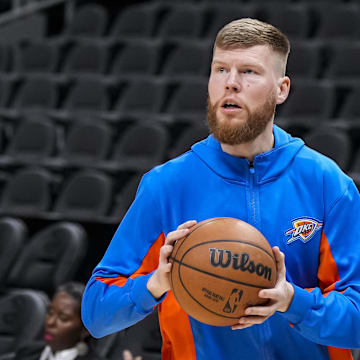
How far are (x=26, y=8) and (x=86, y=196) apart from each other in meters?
5.24

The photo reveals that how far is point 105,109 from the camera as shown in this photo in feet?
24.7

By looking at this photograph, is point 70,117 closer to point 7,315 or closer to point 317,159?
point 7,315

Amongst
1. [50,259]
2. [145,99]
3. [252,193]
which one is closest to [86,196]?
[50,259]

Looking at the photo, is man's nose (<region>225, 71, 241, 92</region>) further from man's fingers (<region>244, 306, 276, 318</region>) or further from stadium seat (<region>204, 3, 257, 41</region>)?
stadium seat (<region>204, 3, 257, 41</region>)

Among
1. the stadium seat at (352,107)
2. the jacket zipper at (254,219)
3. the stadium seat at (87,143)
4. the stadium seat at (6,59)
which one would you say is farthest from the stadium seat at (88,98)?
the jacket zipper at (254,219)

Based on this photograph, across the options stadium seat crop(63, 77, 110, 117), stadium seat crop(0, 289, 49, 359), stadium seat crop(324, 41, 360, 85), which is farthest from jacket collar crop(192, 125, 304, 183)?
stadium seat crop(63, 77, 110, 117)

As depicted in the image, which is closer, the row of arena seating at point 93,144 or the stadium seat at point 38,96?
the row of arena seating at point 93,144

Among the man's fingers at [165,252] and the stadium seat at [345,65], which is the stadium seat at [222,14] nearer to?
the stadium seat at [345,65]

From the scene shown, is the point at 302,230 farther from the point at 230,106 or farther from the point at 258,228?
the point at 230,106

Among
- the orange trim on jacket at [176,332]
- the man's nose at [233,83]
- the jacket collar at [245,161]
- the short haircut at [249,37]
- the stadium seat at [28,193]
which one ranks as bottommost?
the stadium seat at [28,193]

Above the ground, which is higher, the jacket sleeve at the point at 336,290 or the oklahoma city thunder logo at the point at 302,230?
the oklahoma city thunder logo at the point at 302,230

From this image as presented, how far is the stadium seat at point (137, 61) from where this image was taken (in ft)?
26.3

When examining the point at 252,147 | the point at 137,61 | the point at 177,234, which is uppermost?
the point at 252,147

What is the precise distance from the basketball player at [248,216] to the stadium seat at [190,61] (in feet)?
18.8
